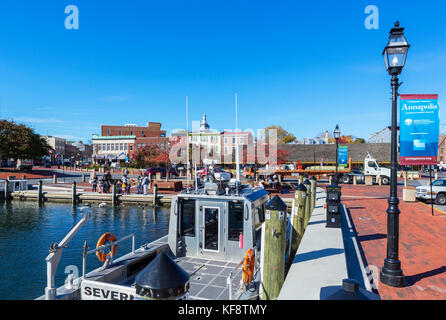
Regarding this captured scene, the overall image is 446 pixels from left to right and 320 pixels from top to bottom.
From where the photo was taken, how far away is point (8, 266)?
11.8 m

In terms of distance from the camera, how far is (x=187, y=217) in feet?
29.0

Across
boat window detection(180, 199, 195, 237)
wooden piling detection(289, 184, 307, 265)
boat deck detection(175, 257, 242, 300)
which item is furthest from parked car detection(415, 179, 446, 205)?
boat window detection(180, 199, 195, 237)

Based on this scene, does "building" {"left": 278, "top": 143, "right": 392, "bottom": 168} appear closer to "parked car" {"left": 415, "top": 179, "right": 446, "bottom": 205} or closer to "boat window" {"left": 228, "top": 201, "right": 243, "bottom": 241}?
"parked car" {"left": 415, "top": 179, "right": 446, "bottom": 205}

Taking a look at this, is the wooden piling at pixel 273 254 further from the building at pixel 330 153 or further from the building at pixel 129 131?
the building at pixel 129 131

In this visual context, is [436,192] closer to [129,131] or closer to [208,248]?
[208,248]

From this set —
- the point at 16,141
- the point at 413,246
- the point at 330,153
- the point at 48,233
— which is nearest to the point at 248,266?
the point at 413,246

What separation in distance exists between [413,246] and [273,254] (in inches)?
241

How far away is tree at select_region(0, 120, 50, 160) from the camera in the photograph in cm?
4350
